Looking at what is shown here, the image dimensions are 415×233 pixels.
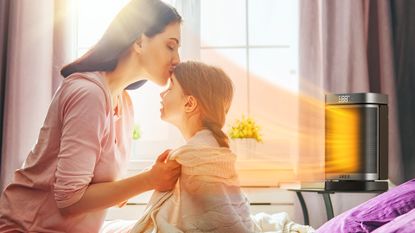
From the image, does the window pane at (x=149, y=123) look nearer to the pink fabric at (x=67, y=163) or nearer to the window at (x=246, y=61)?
the window at (x=246, y=61)

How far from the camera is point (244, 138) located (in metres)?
2.96

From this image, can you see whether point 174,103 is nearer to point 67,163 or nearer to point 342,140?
point 67,163

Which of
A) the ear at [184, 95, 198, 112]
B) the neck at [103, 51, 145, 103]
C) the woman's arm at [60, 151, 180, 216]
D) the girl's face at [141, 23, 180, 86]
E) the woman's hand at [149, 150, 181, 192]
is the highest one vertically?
the girl's face at [141, 23, 180, 86]

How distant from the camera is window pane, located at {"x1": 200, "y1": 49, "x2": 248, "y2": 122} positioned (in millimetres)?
3193

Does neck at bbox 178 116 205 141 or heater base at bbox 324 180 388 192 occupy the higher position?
neck at bbox 178 116 205 141

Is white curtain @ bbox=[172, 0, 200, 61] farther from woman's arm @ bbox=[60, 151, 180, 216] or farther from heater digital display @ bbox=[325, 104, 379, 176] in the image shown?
woman's arm @ bbox=[60, 151, 180, 216]

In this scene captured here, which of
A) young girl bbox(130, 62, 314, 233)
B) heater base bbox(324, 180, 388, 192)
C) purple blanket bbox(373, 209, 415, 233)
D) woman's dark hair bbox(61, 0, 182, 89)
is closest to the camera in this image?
purple blanket bbox(373, 209, 415, 233)

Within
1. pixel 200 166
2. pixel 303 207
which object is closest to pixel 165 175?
pixel 200 166

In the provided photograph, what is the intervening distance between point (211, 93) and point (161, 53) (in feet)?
0.99

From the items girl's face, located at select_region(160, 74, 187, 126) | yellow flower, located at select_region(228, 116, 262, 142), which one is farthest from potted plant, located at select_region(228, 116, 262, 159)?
girl's face, located at select_region(160, 74, 187, 126)

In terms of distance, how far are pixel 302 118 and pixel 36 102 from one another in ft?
4.34

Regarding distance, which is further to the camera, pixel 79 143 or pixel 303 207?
Result: pixel 303 207

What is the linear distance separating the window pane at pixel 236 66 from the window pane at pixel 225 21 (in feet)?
0.16

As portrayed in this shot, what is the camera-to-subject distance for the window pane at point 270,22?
3180mm
